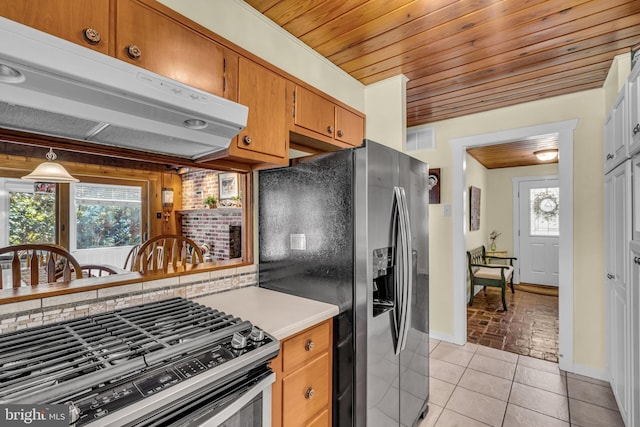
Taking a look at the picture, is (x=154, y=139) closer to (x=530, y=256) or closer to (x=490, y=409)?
(x=490, y=409)

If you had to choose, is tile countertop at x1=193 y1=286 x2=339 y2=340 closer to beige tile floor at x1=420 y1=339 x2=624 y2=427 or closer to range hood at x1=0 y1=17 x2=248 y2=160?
range hood at x1=0 y1=17 x2=248 y2=160

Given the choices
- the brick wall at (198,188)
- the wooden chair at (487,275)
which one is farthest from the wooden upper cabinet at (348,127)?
the wooden chair at (487,275)

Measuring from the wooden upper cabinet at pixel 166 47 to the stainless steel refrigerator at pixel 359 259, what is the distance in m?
0.64

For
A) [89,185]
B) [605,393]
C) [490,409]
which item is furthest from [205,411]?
Result: [89,185]

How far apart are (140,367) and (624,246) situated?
2437mm

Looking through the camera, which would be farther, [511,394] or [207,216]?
[207,216]

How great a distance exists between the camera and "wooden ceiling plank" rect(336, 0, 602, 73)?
63.6 inches

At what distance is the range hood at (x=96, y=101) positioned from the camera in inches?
31.0

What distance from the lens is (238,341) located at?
41.8 inches

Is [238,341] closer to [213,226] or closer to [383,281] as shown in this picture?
[383,281]

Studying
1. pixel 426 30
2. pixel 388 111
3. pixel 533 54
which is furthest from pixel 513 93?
pixel 426 30

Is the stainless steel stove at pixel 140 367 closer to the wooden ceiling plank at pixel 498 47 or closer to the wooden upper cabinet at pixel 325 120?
the wooden upper cabinet at pixel 325 120

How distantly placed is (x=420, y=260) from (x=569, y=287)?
5.68 feet

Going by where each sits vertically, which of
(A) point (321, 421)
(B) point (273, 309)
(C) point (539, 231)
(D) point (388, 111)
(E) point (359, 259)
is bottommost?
(A) point (321, 421)
